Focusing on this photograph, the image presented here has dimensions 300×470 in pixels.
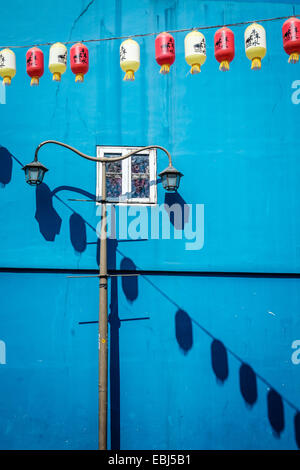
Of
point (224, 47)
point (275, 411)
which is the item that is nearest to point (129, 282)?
point (275, 411)

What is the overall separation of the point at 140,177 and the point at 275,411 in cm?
484

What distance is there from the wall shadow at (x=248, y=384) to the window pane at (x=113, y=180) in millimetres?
3876

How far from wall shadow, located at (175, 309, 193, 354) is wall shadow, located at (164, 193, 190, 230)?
1574 mm

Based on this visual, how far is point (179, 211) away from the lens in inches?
272

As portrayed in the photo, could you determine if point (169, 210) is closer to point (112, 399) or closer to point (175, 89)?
point (175, 89)

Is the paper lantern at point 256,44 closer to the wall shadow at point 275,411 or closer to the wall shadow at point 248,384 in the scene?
the wall shadow at point 248,384

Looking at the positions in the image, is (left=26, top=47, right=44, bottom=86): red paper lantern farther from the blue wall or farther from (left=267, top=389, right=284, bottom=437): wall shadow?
(left=267, top=389, right=284, bottom=437): wall shadow

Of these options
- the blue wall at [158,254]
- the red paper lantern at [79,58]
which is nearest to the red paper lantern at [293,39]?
the blue wall at [158,254]

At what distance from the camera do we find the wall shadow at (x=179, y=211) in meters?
6.88

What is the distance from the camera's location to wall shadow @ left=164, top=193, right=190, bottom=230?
22.6 ft

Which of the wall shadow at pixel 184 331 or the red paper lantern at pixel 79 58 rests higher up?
the red paper lantern at pixel 79 58

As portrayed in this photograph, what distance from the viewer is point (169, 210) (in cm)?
690
